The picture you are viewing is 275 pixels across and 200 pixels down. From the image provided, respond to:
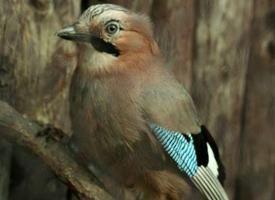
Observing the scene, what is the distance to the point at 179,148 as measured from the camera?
3.87 m

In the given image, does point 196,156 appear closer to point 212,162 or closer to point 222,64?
point 212,162

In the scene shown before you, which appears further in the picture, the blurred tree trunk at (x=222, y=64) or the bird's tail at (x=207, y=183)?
the blurred tree trunk at (x=222, y=64)

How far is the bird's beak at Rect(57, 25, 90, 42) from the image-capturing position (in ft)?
12.1

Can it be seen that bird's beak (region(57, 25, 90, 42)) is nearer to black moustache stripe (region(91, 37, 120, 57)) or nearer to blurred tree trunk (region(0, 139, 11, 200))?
black moustache stripe (region(91, 37, 120, 57))

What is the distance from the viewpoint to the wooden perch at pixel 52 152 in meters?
3.63

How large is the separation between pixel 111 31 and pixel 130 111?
302 millimetres

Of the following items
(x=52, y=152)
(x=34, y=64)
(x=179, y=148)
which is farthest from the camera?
(x=34, y=64)

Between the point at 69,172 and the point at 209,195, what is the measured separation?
2.02 ft

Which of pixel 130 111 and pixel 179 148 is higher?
pixel 130 111

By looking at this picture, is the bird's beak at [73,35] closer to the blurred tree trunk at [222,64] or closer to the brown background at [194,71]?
the brown background at [194,71]

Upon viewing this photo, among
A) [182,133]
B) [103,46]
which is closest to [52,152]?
[103,46]

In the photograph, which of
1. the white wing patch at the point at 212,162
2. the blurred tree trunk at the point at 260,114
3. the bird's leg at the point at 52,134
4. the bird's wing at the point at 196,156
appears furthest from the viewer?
the blurred tree trunk at the point at 260,114

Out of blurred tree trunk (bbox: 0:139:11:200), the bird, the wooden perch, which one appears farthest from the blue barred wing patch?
blurred tree trunk (bbox: 0:139:11:200)

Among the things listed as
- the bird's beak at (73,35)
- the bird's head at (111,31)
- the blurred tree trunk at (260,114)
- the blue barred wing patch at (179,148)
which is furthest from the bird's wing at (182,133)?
the blurred tree trunk at (260,114)
